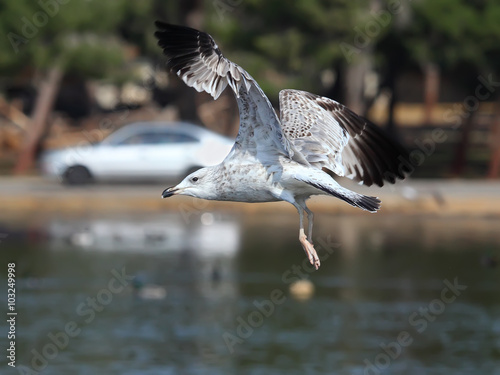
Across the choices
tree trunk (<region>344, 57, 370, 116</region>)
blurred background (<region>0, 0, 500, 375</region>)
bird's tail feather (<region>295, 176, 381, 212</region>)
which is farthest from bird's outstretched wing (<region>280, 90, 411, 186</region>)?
tree trunk (<region>344, 57, 370, 116</region>)

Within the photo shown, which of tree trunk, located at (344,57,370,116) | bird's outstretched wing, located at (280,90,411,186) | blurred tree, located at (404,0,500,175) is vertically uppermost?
bird's outstretched wing, located at (280,90,411,186)

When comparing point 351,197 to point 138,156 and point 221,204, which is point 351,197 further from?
point 138,156

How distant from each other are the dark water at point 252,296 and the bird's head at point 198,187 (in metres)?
9.78

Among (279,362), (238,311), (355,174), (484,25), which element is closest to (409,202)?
(484,25)

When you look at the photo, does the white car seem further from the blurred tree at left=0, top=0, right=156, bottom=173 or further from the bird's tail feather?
the bird's tail feather

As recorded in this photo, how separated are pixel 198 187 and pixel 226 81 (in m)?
0.80

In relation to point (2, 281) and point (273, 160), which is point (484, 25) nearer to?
point (2, 281)

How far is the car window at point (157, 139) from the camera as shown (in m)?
33.2

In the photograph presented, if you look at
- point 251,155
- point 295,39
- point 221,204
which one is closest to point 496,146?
point 295,39

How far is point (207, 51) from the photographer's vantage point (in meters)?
9.88

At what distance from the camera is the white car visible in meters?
32.9

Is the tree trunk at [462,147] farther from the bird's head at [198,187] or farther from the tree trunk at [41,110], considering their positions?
the bird's head at [198,187]

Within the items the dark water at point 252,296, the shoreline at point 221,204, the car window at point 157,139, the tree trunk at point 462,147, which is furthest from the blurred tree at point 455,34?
the car window at point 157,139

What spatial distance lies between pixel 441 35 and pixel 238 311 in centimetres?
1434
